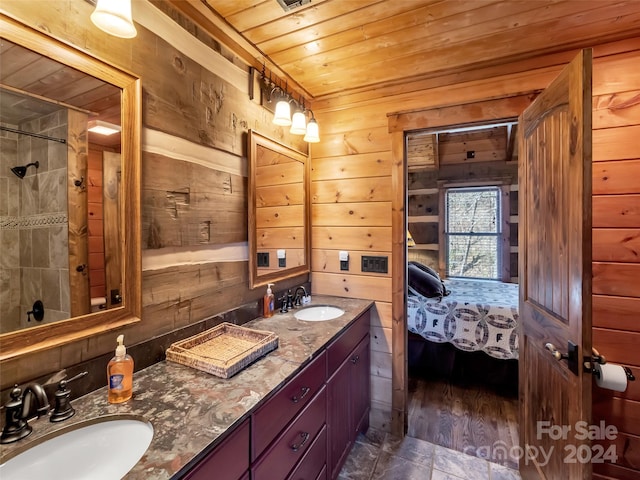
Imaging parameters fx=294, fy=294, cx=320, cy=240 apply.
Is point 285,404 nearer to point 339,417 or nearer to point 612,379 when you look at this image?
point 339,417

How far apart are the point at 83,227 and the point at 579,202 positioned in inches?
68.7

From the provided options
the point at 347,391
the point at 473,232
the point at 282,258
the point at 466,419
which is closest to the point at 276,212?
the point at 282,258

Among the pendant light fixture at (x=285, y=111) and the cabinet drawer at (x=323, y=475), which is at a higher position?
the pendant light fixture at (x=285, y=111)

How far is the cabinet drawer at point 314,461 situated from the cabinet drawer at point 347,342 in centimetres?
30

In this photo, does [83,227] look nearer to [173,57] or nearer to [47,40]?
[47,40]

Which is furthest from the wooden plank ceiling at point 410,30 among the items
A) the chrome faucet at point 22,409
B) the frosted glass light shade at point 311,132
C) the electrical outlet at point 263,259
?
the chrome faucet at point 22,409

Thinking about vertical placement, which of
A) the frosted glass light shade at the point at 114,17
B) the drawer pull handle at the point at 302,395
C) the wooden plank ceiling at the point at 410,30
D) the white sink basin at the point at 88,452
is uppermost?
the wooden plank ceiling at the point at 410,30

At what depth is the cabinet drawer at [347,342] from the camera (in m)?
1.49

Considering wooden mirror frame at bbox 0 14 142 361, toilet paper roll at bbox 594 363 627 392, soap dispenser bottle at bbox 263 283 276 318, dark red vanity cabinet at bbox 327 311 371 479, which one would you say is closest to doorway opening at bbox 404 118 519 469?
dark red vanity cabinet at bbox 327 311 371 479

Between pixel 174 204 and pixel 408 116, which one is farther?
pixel 408 116

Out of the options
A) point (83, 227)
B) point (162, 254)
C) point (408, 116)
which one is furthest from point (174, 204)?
point (408, 116)

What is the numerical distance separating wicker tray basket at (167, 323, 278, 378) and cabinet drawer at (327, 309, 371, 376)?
1.11ft

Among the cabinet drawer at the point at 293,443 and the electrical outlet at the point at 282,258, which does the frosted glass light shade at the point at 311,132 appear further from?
the cabinet drawer at the point at 293,443

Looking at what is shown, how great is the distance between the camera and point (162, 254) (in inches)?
49.0
